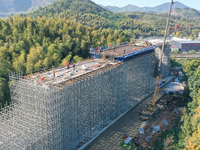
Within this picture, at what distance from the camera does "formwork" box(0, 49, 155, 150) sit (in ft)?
72.2

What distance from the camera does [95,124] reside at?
102 feet

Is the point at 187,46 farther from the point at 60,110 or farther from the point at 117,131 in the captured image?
the point at 60,110

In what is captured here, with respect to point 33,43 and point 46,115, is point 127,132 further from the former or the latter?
point 33,43

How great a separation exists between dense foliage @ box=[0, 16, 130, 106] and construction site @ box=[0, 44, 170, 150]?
1160cm

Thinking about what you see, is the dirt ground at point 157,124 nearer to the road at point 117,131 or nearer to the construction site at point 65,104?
the road at point 117,131

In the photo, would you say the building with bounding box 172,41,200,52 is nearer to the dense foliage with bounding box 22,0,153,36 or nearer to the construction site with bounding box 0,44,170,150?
the dense foliage with bounding box 22,0,153,36

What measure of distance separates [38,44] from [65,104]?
3165cm

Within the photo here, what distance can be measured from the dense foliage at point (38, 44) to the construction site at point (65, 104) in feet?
38.1

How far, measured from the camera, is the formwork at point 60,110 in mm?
22016

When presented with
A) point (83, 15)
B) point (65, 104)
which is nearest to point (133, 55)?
point (65, 104)

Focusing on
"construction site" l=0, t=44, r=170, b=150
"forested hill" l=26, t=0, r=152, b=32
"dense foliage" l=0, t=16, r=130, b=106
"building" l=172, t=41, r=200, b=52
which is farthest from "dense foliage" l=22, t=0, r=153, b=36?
"construction site" l=0, t=44, r=170, b=150

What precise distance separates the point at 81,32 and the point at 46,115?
46378 millimetres

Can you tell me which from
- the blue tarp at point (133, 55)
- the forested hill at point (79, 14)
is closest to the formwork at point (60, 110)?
the blue tarp at point (133, 55)

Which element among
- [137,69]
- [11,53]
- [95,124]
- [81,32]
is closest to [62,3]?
[81,32]
